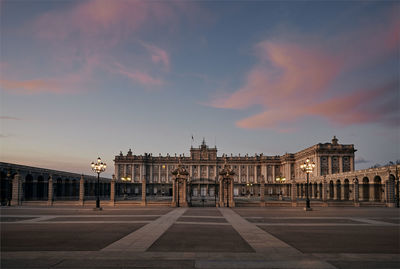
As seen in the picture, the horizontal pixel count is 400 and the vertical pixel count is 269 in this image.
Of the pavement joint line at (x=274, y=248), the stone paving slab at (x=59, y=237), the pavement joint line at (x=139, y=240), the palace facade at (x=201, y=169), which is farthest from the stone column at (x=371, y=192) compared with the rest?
the palace facade at (x=201, y=169)

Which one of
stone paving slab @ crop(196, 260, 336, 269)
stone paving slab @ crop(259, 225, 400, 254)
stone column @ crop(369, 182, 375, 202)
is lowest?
stone column @ crop(369, 182, 375, 202)

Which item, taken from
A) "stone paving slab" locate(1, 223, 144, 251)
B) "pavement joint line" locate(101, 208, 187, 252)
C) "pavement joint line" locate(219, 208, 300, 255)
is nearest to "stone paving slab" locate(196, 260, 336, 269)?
"pavement joint line" locate(219, 208, 300, 255)

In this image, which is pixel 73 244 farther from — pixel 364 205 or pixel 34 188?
pixel 34 188

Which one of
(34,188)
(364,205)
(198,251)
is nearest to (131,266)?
(198,251)

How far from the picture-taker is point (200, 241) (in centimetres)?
1777

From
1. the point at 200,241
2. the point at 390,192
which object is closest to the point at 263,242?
the point at 200,241

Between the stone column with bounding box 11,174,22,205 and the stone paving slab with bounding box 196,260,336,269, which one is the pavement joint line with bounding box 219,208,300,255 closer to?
the stone paving slab with bounding box 196,260,336,269

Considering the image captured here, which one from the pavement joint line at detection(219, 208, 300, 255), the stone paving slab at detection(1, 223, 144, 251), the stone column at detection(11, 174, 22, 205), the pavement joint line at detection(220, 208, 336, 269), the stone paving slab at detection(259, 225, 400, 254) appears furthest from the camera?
the stone column at detection(11, 174, 22, 205)

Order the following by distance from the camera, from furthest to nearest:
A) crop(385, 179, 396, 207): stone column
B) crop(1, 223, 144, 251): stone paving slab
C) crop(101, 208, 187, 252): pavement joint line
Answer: crop(385, 179, 396, 207): stone column, crop(1, 223, 144, 251): stone paving slab, crop(101, 208, 187, 252): pavement joint line

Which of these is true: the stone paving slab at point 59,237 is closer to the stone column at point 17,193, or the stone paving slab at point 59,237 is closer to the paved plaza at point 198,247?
the paved plaza at point 198,247

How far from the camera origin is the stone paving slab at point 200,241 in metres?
15.7

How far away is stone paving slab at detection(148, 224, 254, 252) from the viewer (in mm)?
15734

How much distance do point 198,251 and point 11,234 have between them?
484 inches

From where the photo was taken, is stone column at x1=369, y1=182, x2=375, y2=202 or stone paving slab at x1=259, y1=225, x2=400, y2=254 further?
stone column at x1=369, y1=182, x2=375, y2=202
